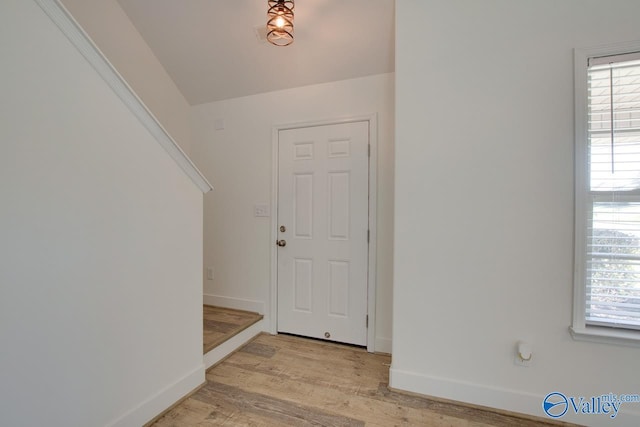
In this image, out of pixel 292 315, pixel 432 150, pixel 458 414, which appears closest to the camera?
pixel 458 414

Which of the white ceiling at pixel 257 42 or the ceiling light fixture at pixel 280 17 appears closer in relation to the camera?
the ceiling light fixture at pixel 280 17

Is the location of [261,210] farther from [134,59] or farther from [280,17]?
[134,59]

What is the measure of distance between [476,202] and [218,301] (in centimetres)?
266

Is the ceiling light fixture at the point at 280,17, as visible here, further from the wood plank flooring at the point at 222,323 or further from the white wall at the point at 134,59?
the wood plank flooring at the point at 222,323

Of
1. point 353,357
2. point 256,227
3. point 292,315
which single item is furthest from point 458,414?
point 256,227

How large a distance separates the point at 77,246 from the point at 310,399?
156 centimetres

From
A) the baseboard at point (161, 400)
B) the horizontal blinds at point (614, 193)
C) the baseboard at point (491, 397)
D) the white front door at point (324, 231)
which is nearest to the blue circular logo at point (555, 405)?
the baseboard at point (491, 397)

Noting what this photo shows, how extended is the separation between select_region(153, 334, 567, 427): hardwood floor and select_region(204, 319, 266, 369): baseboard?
2.1 inches

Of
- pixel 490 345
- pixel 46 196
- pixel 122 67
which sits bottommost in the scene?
pixel 490 345

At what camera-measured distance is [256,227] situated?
279cm

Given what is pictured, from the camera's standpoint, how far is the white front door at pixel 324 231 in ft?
7.95

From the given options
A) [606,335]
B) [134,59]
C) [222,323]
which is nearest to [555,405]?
[606,335]

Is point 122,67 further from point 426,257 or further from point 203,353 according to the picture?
point 426,257

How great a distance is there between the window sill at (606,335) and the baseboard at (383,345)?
123cm
